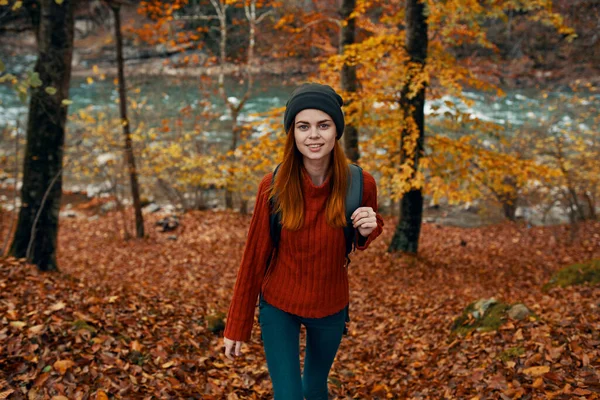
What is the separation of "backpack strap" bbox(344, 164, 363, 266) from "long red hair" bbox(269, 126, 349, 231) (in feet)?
0.10

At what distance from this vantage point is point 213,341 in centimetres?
485

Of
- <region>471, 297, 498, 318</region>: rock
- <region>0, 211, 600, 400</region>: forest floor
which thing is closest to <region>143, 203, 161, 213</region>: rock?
<region>0, 211, 600, 400</region>: forest floor

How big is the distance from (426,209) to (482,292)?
38.3 feet

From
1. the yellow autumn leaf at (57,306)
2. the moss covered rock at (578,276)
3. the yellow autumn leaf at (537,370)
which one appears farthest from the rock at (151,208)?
the yellow autumn leaf at (537,370)

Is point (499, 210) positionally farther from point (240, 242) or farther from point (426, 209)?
point (240, 242)

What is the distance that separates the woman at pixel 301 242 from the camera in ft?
7.75

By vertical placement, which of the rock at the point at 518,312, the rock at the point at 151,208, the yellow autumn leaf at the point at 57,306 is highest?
the yellow autumn leaf at the point at 57,306

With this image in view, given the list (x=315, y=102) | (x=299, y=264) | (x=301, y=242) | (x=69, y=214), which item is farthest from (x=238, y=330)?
(x=69, y=214)

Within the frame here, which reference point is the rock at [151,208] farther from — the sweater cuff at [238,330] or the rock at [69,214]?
the sweater cuff at [238,330]

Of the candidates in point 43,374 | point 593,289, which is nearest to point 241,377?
point 43,374

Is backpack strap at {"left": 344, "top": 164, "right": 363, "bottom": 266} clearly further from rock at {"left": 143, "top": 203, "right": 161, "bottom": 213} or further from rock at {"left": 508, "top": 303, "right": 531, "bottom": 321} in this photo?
rock at {"left": 143, "top": 203, "right": 161, "bottom": 213}

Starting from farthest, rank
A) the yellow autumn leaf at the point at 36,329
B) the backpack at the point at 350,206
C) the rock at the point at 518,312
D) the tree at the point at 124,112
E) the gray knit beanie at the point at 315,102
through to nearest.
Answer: the tree at the point at 124,112, the rock at the point at 518,312, the yellow autumn leaf at the point at 36,329, the backpack at the point at 350,206, the gray knit beanie at the point at 315,102

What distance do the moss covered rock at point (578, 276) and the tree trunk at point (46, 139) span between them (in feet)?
24.3

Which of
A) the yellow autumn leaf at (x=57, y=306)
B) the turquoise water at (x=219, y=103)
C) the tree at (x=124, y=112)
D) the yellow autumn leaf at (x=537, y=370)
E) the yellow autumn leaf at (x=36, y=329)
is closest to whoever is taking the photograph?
the yellow autumn leaf at (x=537, y=370)
